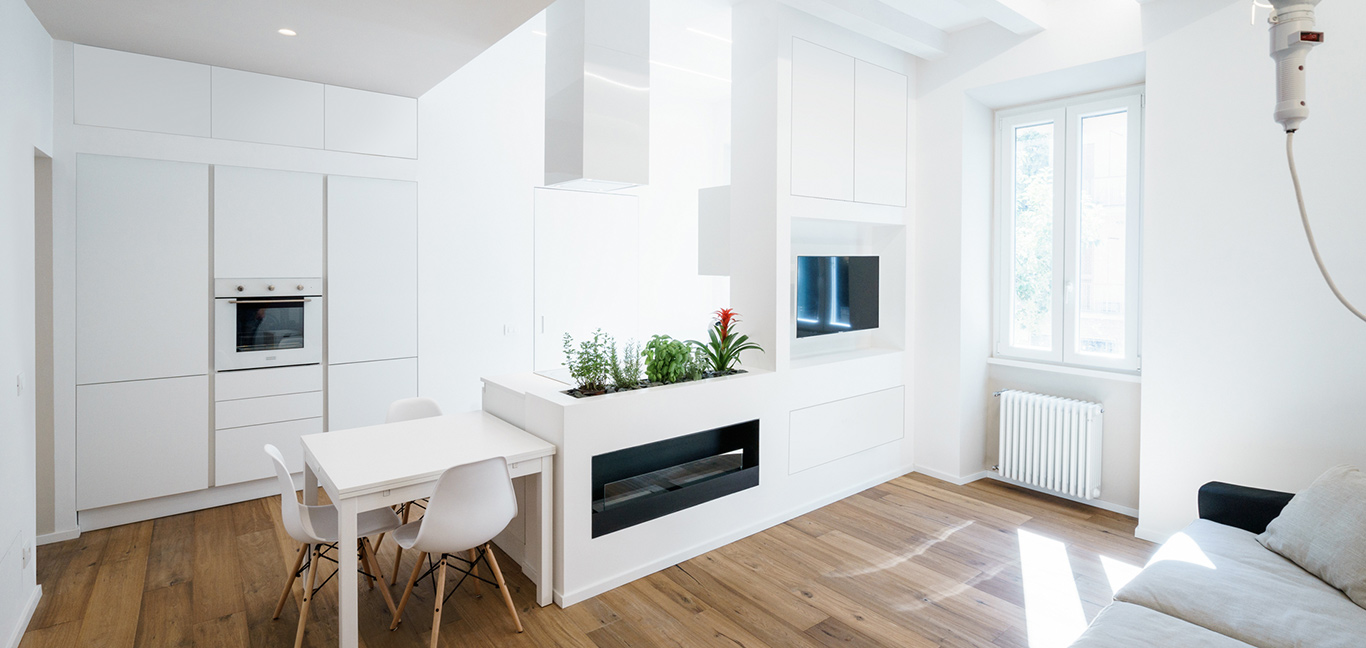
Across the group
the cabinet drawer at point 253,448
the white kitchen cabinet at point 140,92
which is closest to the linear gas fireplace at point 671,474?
the cabinet drawer at point 253,448

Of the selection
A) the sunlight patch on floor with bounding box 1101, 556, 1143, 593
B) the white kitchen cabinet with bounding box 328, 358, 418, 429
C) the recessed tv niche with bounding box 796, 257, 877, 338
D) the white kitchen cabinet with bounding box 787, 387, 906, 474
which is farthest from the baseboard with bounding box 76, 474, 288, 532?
the sunlight patch on floor with bounding box 1101, 556, 1143, 593

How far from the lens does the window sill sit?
4023mm

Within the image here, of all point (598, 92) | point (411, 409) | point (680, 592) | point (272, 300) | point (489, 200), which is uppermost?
point (598, 92)

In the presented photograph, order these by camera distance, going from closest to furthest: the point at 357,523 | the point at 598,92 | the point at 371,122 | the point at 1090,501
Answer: the point at 357,523, the point at 598,92, the point at 1090,501, the point at 371,122

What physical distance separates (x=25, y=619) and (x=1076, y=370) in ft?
18.0

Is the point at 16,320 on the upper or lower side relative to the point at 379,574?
upper

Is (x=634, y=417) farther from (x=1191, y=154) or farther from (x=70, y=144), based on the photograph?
(x=70, y=144)

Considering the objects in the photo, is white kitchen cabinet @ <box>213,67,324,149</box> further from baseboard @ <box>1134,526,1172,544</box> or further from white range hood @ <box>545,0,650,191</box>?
baseboard @ <box>1134,526,1172,544</box>

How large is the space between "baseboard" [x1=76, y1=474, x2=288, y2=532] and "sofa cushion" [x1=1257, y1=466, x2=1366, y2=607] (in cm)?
480

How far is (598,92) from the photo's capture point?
3189 millimetres

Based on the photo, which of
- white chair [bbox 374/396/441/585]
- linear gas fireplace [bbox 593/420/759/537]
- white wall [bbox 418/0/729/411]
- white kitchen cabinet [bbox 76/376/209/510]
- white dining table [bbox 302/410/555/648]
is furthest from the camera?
white wall [bbox 418/0/729/411]

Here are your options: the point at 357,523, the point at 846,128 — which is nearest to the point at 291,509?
the point at 357,523

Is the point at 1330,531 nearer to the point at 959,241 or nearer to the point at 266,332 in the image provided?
the point at 959,241

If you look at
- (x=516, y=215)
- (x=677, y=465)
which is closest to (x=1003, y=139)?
(x=677, y=465)
